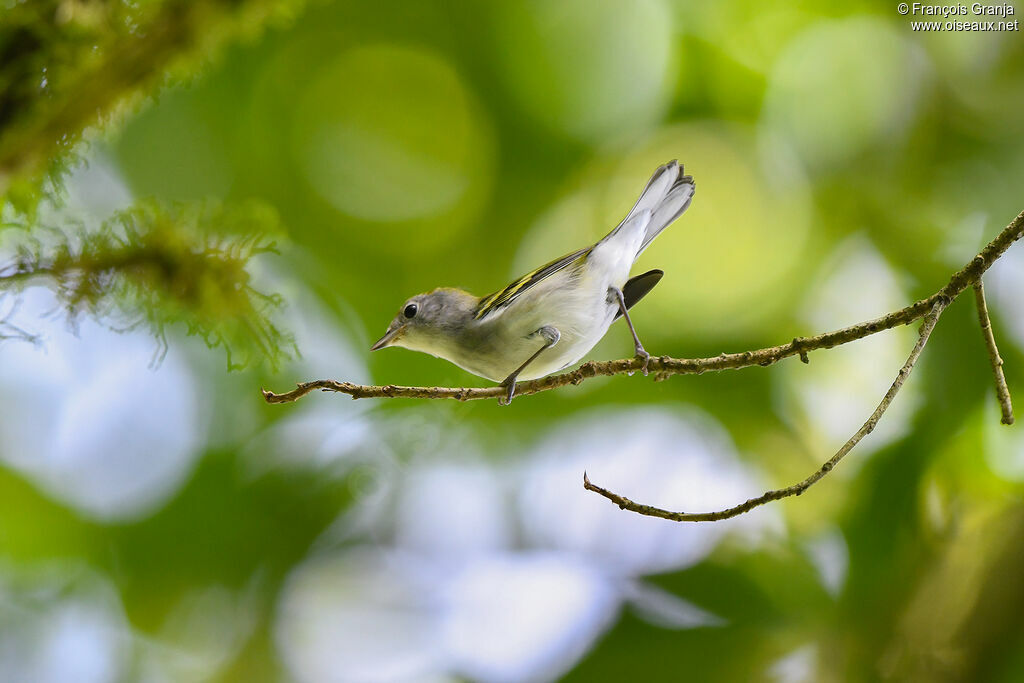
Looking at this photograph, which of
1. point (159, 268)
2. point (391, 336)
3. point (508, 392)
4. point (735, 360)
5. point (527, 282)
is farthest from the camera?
point (391, 336)

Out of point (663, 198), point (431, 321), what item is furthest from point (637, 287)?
point (431, 321)

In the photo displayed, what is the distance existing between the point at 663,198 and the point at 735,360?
3.79 feet

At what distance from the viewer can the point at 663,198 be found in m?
2.44

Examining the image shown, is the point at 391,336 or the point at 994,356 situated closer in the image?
the point at 994,356

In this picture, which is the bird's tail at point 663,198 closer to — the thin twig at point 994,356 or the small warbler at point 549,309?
the small warbler at point 549,309

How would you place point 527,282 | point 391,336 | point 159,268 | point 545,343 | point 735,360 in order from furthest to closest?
point 391,336 < point 527,282 < point 545,343 < point 735,360 < point 159,268

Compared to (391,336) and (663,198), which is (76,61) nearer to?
(391,336)

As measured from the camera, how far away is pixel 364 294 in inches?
165

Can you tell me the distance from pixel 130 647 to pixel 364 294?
2.12 metres

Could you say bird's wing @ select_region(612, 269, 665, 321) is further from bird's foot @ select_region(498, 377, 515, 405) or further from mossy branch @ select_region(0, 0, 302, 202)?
mossy branch @ select_region(0, 0, 302, 202)

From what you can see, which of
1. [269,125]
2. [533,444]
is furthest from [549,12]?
[533,444]

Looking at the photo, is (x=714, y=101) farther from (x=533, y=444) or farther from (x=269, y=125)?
(x=269, y=125)

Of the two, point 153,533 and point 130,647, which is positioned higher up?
point 153,533

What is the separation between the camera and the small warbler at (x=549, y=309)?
2.27 m
